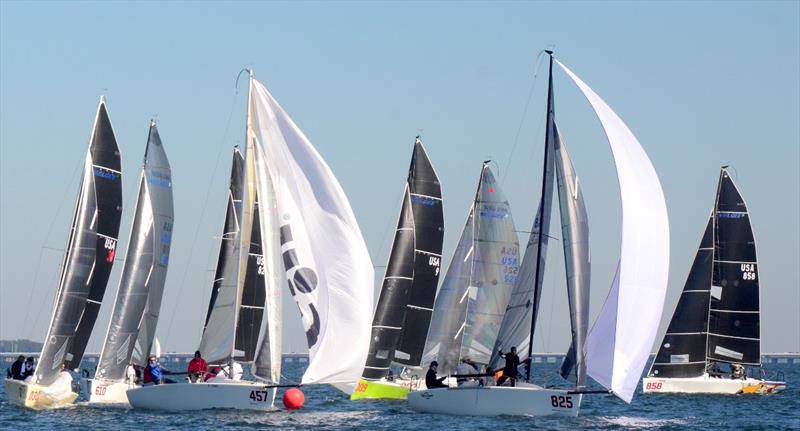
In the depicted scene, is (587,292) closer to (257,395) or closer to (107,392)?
(257,395)

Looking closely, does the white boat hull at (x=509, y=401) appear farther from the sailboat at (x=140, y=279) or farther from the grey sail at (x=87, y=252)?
the grey sail at (x=87, y=252)

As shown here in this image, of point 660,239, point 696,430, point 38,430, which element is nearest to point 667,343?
point 696,430

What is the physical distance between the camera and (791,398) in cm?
5862

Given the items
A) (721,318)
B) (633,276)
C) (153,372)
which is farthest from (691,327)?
(153,372)

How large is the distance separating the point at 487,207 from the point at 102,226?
39.2 feet

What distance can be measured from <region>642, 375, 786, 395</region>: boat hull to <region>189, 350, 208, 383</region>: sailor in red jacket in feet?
72.5

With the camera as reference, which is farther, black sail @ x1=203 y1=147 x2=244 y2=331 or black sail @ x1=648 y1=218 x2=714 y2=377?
black sail @ x1=648 y1=218 x2=714 y2=377

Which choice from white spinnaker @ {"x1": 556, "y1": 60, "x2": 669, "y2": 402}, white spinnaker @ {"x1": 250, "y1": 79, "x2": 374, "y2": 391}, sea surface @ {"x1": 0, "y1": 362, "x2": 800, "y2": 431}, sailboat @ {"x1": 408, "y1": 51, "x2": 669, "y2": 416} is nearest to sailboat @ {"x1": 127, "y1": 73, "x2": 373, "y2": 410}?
white spinnaker @ {"x1": 250, "y1": 79, "x2": 374, "y2": 391}

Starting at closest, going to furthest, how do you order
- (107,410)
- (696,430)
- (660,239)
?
1. (660,239)
2. (696,430)
3. (107,410)

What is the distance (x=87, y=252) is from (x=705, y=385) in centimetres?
2497

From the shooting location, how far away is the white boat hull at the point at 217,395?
3703 centimetres

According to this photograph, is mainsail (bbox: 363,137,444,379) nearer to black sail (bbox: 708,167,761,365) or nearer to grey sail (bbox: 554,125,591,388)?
grey sail (bbox: 554,125,591,388)

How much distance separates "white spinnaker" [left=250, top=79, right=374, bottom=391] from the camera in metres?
36.9

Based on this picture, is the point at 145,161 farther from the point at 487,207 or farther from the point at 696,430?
the point at 696,430
